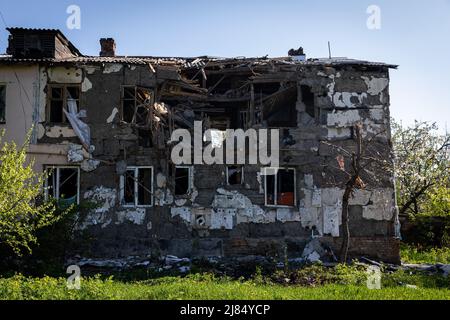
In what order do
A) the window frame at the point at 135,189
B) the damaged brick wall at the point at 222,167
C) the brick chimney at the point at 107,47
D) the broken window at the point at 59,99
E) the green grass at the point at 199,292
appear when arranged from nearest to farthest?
the green grass at the point at 199,292 → the damaged brick wall at the point at 222,167 → the window frame at the point at 135,189 → the broken window at the point at 59,99 → the brick chimney at the point at 107,47

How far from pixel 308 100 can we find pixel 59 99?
8015 mm

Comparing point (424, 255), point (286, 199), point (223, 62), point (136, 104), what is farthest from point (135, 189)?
point (424, 255)

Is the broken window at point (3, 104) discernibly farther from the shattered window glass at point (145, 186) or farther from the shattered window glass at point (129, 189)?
the shattered window glass at point (145, 186)

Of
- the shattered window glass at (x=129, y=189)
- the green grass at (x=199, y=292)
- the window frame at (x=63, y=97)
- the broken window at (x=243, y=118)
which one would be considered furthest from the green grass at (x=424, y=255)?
the window frame at (x=63, y=97)

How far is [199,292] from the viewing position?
8.92 metres

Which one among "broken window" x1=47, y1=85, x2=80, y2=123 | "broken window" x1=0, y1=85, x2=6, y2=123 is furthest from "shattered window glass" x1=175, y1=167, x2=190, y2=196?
"broken window" x1=0, y1=85, x2=6, y2=123

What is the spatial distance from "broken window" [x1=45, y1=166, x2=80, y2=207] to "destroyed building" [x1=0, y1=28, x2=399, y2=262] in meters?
0.03

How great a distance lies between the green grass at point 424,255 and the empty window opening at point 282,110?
19.4 ft

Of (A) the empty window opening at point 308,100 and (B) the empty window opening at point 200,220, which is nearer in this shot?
(B) the empty window opening at point 200,220

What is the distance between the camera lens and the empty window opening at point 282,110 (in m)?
15.5

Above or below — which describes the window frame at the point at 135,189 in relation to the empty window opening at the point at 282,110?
below

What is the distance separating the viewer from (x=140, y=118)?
14.9m

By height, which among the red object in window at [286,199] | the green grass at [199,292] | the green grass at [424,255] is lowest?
the green grass at [424,255]

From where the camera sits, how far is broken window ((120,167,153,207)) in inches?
566
